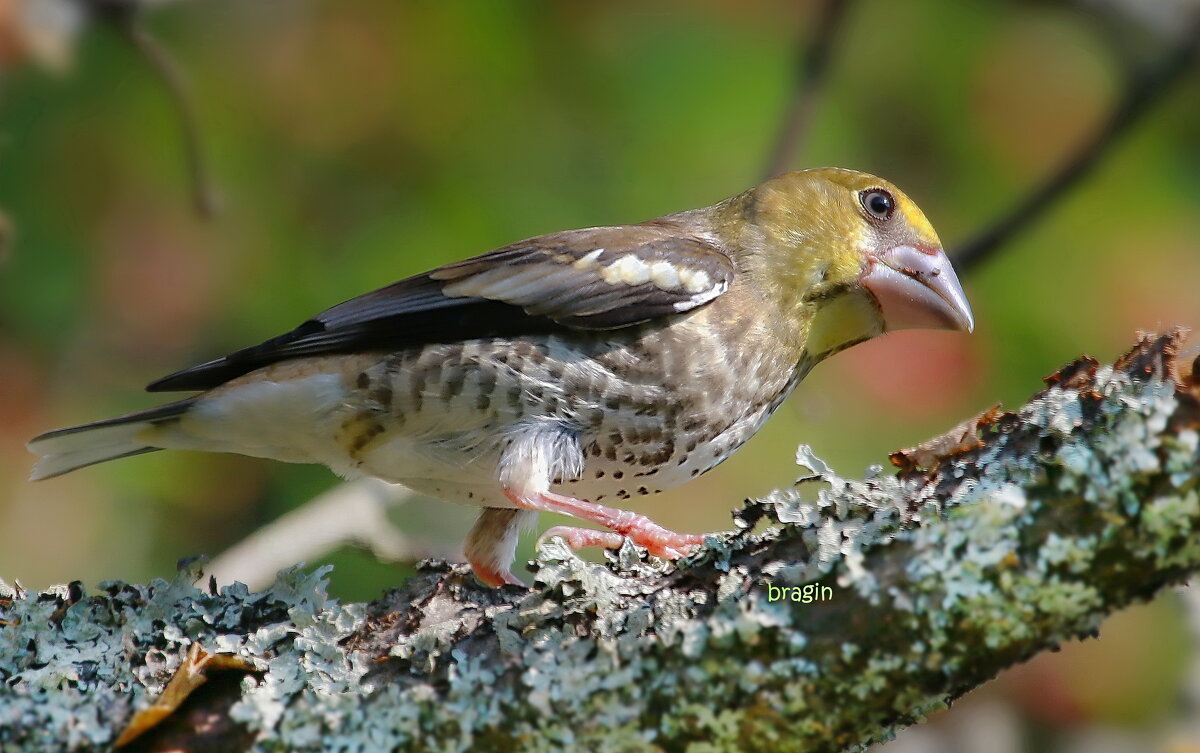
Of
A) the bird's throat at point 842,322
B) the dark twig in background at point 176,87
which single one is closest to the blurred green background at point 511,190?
the dark twig in background at point 176,87

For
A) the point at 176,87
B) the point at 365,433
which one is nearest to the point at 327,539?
the point at 365,433

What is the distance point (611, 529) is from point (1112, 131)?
363cm

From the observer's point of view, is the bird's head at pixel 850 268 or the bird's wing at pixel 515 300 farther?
the bird's head at pixel 850 268

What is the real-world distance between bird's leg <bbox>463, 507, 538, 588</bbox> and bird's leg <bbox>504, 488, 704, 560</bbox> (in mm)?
384

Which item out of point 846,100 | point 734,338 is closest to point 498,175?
point 846,100

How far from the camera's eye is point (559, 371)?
10.5 feet

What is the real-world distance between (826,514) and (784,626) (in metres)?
0.26

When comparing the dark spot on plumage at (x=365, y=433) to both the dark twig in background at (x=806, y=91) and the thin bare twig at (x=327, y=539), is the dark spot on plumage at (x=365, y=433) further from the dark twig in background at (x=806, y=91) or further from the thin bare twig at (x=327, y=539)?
the dark twig in background at (x=806, y=91)

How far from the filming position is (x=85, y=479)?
5184mm

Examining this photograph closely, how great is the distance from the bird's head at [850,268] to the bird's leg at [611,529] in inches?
33.5

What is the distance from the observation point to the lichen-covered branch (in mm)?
1838

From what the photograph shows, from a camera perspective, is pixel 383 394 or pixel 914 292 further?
pixel 914 292

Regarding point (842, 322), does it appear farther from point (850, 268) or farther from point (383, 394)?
point (383, 394)

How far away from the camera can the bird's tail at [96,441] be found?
3.48 m
